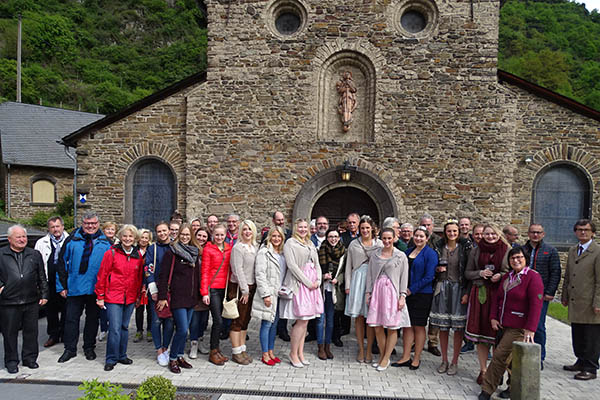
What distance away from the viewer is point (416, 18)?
10383mm

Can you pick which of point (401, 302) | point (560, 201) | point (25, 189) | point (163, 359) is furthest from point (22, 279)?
point (25, 189)

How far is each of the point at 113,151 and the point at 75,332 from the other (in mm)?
6713

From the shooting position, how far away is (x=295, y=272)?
5340 mm

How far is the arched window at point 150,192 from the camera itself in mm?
11133

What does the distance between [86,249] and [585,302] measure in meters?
6.76

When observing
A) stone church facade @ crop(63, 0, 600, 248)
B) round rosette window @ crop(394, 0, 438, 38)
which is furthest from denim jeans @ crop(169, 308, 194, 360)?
round rosette window @ crop(394, 0, 438, 38)

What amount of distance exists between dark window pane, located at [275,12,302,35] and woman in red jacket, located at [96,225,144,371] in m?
7.31

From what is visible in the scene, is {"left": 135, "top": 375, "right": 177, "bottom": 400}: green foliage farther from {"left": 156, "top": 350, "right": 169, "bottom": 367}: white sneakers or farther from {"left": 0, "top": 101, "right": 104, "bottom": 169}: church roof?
{"left": 0, "top": 101, "right": 104, "bottom": 169}: church roof

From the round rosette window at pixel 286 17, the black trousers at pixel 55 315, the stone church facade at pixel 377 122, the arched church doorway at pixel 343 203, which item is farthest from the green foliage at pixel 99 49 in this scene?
the black trousers at pixel 55 315

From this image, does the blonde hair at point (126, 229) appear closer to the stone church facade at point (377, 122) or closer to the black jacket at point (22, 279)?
the black jacket at point (22, 279)

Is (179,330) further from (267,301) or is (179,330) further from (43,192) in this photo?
(43,192)

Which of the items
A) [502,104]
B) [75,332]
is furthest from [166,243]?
[502,104]

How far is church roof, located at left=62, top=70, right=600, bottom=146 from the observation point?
1012 cm

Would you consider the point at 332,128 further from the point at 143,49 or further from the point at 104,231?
the point at 143,49
